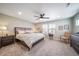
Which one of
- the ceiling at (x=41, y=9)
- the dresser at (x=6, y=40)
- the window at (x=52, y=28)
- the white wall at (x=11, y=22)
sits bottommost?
the dresser at (x=6, y=40)

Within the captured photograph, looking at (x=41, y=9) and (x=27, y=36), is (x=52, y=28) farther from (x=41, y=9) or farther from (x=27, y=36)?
(x=27, y=36)

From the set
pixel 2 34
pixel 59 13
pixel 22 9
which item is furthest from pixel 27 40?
pixel 59 13

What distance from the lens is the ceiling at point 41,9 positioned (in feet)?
6.57

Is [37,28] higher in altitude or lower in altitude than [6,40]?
higher

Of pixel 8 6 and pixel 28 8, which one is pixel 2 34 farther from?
pixel 28 8

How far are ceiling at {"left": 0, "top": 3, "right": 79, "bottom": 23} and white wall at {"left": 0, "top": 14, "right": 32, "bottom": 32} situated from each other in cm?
10

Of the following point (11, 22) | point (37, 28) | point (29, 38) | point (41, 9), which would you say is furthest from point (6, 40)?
point (41, 9)

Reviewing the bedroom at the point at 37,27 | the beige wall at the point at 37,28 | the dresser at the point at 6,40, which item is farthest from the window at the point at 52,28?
the dresser at the point at 6,40

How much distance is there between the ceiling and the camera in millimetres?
2002

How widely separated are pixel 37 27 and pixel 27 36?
349mm

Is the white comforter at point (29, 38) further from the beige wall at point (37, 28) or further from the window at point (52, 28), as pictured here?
the window at point (52, 28)

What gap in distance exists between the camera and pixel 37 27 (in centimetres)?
218

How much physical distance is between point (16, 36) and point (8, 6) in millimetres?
762

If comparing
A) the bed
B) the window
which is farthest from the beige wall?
the window
